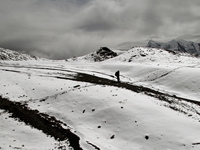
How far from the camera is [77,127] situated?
675 inches

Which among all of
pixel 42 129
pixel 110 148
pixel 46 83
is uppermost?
pixel 46 83

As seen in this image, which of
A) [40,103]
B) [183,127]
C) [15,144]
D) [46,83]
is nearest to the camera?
[15,144]

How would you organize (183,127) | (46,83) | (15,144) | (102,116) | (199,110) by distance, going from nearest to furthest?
(15,144)
(183,127)
(102,116)
(199,110)
(46,83)

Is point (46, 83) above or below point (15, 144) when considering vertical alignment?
above

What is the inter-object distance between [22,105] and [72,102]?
6672 millimetres

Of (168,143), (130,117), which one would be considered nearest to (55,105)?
(130,117)

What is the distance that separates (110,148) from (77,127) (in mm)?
4768

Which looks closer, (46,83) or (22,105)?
(22,105)

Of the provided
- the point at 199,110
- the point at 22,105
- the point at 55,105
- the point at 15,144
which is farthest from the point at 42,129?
the point at 199,110

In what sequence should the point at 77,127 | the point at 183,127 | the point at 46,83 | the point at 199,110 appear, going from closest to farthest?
the point at 183,127 < the point at 77,127 < the point at 199,110 < the point at 46,83

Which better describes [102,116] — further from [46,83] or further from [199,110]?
[46,83]

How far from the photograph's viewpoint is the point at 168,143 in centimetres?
1373

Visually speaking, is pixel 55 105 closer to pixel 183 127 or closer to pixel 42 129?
pixel 42 129

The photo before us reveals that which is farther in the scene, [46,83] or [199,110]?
[46,83]
